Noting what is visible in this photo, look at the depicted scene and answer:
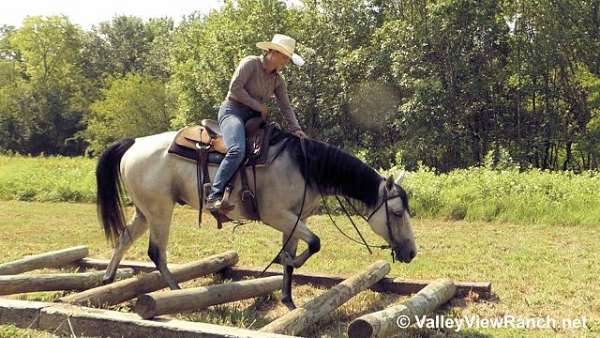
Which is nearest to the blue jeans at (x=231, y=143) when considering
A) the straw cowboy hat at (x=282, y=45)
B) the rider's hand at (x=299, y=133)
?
the rider's hand at (x=299, y=133)

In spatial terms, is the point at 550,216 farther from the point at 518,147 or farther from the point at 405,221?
the point at 518,147

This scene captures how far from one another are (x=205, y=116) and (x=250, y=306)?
27.9 meters

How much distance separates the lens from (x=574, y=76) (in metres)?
24.7

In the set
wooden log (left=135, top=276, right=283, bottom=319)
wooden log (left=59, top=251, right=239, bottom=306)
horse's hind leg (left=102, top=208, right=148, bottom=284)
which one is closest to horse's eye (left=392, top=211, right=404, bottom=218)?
wooden log (left=135, top=276, right=283, bottom=319)

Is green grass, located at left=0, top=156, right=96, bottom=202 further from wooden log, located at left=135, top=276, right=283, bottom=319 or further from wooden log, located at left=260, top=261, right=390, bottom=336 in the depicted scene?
wooden log, located at left=260, top=261, right=390, bottom=336

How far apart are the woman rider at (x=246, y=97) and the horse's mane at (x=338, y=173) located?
0.33m

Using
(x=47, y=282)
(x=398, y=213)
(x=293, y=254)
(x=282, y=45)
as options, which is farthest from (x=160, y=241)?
(x=398, y=213)

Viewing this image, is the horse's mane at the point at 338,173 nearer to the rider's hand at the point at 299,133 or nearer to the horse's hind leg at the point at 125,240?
the rider's hand at the point at 299,133

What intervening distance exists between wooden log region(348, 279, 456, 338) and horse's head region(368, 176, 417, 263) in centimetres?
45

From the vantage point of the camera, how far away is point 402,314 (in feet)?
15.1

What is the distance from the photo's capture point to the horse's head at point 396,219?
212 inches

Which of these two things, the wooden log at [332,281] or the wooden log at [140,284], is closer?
the wooden log at [140,284]

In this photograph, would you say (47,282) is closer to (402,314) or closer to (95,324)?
(95,324)

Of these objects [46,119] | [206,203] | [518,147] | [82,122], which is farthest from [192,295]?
[46,119]
